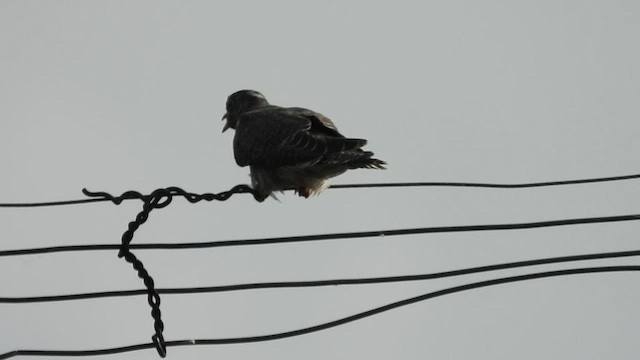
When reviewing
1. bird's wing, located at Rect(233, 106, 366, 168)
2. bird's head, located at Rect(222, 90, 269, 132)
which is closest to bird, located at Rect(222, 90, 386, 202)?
bird's wing, located at Rect(233, 106, 366, 168)

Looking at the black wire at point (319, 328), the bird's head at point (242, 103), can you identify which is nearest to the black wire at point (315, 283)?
the black wire at point (319, 328)

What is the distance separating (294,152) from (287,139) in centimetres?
14

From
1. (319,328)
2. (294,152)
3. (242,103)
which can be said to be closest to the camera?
(319,328)

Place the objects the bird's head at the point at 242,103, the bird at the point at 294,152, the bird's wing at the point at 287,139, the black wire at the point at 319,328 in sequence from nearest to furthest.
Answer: the black wire at the point at 319,328 < the bird at the point at 294,152 < the bird's wing at the point at 287,139 < the bird's head at the point at 242,103

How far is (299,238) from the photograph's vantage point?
28.4 ft

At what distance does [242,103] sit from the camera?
12406mm

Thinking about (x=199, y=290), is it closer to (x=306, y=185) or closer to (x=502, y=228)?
(x=502, y=228)

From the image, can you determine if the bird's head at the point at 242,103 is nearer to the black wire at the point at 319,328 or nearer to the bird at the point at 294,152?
the bird at the point at 294,152

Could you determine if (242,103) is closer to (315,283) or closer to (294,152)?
(294,152)

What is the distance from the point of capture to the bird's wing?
10578 millimetres

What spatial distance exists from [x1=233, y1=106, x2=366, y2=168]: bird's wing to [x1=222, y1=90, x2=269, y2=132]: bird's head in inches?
32.0

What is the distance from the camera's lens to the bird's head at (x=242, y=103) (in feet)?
40.5

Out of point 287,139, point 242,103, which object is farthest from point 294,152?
point 242,103

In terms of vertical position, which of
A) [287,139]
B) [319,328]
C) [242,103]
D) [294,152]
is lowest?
[319,328]
